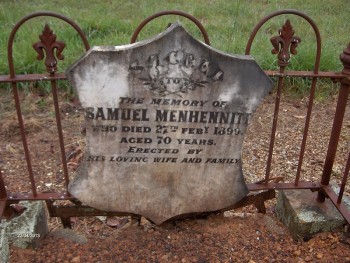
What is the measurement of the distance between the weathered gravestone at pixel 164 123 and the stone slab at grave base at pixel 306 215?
287mm

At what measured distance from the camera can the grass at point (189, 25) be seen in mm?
3750

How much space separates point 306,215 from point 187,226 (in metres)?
0.59

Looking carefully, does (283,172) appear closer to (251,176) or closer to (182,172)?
(251,176)

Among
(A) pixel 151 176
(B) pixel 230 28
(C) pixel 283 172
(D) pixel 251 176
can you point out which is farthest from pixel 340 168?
(B) pixel 230 28

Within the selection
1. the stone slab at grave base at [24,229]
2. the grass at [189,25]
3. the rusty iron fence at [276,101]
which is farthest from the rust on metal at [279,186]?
the grass at [189,25]

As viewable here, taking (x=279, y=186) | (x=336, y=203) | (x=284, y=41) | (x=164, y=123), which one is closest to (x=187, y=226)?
(x=279, y=186)

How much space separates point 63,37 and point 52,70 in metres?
2.76

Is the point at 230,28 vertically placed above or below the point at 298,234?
above

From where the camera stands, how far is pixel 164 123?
177 cm

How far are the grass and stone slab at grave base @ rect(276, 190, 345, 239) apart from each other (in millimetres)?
1694

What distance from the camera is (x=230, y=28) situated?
187 inches

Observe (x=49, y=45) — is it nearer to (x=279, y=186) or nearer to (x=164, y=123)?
(x=164, y=123)

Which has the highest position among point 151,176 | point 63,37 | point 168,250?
point 63,37

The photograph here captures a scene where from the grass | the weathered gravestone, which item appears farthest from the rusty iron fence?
the grass
